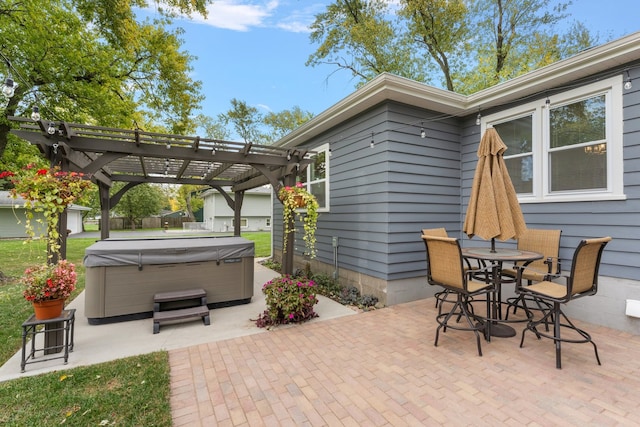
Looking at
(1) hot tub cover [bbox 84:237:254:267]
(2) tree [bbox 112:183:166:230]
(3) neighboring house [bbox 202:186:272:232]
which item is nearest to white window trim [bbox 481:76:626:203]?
(1) hot tub cover [bbox 84:237:254:267]

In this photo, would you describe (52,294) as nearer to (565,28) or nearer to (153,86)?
(153,86)

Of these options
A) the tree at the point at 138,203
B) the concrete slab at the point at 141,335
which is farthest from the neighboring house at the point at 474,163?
the tree at the point at 138,203

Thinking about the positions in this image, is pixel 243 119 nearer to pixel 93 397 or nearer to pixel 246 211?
pixel 246 211

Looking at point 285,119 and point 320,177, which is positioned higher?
point 285,119

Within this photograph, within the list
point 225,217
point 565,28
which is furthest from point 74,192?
point 225,217

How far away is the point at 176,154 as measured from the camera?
4.02 m

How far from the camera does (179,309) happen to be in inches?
158

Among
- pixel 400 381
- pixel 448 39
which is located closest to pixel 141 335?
pixel 400 381

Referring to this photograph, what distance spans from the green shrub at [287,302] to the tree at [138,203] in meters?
26.6

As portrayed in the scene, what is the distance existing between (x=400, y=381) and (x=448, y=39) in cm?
1229

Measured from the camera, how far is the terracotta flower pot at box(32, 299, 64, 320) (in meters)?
2.79

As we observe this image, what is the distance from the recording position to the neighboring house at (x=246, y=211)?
21438 millimetres

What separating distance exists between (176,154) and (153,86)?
6.29 meters

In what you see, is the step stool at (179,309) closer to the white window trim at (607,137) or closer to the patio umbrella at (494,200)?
the patio umbrella at (494,200)
